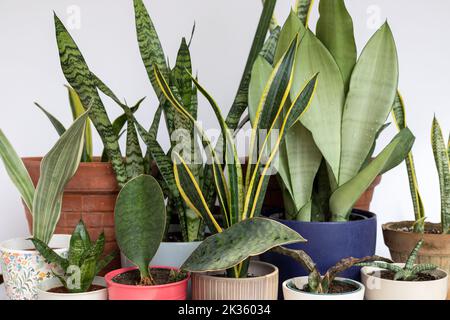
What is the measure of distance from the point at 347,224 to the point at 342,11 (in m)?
0.25

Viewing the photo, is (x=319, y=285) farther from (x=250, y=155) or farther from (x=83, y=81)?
(x=83, y=81)

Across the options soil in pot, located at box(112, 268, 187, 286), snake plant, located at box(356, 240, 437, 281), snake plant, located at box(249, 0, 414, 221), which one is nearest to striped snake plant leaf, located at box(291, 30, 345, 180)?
snake plant, located at box(249, 0, 414, 221)

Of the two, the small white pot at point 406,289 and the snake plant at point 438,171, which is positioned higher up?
the snake plant at point 438,171

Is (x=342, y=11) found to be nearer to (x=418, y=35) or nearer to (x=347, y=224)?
(x=347, y=224)

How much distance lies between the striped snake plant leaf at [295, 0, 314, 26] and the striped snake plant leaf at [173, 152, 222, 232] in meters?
0.26

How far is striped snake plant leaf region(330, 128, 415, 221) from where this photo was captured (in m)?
0.65

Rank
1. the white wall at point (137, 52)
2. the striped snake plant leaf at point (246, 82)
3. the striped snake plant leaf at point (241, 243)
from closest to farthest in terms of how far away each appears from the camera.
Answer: the striped snake plant leaf at point (241, 243) → the striped snake plant leaf at point (246, 82) → the white wall at point (137, 52)

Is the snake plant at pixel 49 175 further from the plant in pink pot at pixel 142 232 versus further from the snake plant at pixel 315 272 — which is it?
the snake plant at pixel 315 272

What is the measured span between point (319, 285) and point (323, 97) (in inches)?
9.0

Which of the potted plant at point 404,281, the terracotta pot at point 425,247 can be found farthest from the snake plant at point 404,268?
the terracotta pot at point 425,247

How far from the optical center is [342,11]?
704 millimetres

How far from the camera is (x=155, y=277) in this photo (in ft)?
2.15

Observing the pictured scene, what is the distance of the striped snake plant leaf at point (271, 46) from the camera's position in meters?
0.75
